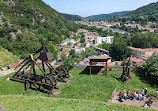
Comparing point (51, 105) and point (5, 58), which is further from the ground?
point (51, 105)

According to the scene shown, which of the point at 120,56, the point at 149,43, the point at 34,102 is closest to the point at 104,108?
the point at 34,102

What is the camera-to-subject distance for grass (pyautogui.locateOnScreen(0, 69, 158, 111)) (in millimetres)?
8344

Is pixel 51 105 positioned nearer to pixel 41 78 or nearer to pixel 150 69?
pixel 41 78

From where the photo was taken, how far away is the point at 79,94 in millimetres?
11000

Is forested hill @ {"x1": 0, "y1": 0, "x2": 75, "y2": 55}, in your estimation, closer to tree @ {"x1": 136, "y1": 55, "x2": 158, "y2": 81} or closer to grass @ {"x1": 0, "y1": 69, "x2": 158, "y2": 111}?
grass @ {"x1": 0, "y1": 69, "x2": 158, "y2": 111}

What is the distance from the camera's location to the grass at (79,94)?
834cm

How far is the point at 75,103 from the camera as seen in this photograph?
29.0 ft

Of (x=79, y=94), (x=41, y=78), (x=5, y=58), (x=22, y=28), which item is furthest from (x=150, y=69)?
(x=22, y=28)

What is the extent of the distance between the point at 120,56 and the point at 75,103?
1772 inches

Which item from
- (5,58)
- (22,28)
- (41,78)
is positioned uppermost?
(22,28)

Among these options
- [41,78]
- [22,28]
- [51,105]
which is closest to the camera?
[51,105]

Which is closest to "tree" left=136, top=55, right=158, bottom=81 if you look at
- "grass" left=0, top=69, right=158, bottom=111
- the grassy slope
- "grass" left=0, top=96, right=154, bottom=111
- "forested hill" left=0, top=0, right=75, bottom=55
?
"grass" left=0, top=69, right=158, bottom=111

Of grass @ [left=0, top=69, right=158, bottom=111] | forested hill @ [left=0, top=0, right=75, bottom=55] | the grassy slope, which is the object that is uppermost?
forested hill @ [left=0, top=0, right=75, bottom=55]

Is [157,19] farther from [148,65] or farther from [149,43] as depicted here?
[148,65]
